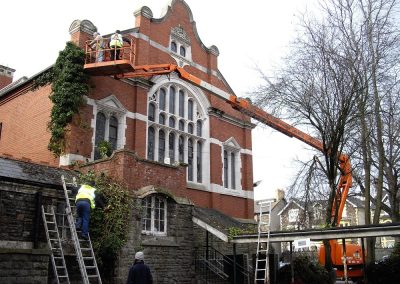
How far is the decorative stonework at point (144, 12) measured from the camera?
21562mm

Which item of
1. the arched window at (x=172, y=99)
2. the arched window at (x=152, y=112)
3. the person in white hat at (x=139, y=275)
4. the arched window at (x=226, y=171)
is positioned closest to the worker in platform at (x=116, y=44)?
the arched window at (x=152, y=112)

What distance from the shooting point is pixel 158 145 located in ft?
70.0

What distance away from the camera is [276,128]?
2128 centimetres

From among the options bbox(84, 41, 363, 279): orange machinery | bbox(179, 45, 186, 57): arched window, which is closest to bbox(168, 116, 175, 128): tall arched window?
bbox(84, 41, 363, 279): orange machinery

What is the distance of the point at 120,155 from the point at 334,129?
748cm

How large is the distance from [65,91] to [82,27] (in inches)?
124

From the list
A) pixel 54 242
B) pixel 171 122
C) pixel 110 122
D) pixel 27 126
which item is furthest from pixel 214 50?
pixel 54 242

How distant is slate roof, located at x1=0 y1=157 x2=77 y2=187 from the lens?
12.6 m

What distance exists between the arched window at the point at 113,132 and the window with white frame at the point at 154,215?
4472 millimetres

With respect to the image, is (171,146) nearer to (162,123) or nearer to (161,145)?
(161,145)

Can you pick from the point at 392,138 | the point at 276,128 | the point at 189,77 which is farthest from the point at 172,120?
the point at 392,138

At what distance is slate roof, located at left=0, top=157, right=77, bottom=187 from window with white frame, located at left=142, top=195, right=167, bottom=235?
109 inches

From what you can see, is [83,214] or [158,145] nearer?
[83,214]

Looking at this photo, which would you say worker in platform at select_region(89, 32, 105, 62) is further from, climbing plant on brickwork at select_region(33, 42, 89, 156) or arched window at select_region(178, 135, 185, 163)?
arched window at select_region(178, 135, 185, 163)
